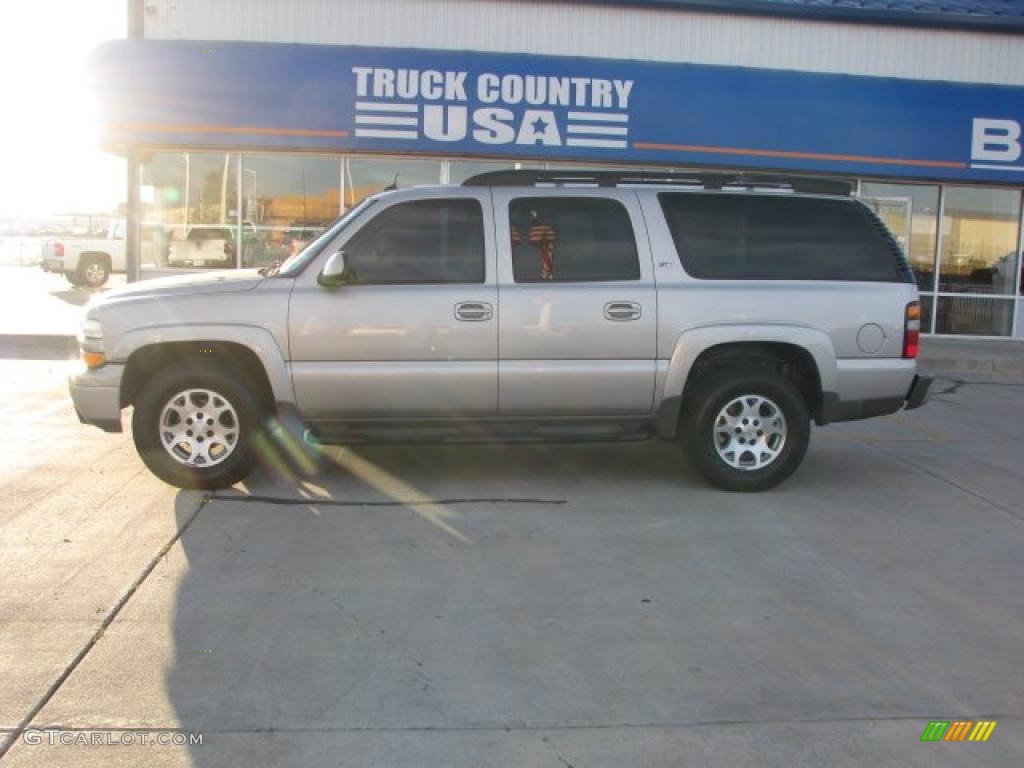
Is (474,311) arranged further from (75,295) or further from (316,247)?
(75,295)

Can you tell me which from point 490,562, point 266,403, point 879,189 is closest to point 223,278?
point 266,403

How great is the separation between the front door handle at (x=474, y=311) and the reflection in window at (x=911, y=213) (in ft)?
43.2

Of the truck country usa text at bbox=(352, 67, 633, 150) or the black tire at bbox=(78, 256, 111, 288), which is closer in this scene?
the truck country usa text at bbox=(352, 67, 633, 150)

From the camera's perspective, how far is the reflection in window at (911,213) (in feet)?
57.9

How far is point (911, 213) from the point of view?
1780cm

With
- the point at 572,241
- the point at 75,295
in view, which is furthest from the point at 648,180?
the point at 75,295

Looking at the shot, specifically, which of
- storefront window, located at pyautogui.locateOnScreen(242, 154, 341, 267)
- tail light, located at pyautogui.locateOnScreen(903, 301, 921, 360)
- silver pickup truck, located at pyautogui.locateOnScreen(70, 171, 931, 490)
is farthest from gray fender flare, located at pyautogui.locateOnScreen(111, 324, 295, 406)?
storefront window, located at pyautogui.locateOnScreen(242, 154, 341, 267)

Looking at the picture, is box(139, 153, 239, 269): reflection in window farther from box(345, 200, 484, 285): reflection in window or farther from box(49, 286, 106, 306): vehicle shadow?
box(345, 200, 484, 285): reflection in window

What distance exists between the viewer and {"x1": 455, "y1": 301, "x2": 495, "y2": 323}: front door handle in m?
6.40

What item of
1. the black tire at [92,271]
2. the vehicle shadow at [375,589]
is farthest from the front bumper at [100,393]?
the black tire at [92,271]

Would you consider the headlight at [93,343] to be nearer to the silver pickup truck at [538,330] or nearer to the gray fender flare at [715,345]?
the silver pickup truck at [538,330]

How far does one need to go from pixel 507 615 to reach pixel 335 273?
8.62ft

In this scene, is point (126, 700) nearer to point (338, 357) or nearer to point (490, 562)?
point (490, 562)

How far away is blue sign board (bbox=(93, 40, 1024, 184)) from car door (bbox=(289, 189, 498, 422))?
30.6ft
